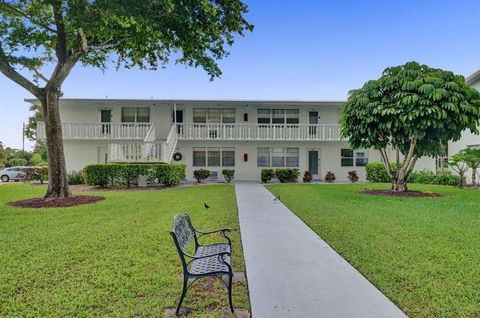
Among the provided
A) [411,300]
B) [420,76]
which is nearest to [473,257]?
[411,300]

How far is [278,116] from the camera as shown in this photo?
24.4 meters

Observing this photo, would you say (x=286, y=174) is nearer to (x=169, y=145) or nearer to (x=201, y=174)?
(x=201, y=174)

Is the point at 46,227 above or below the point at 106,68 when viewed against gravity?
below

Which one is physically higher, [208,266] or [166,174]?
[166,174]

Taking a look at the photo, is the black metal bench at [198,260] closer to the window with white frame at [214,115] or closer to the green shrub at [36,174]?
the window with white frame at [214,115]

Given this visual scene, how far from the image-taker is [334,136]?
2314 cm

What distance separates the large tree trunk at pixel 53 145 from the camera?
1241 cm

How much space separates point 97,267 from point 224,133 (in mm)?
18124

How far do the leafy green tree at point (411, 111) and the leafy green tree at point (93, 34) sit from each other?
5.85 metres

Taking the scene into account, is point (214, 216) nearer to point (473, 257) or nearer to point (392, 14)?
point (473, 257)

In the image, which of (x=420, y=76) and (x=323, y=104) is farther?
(x=323, y=104)

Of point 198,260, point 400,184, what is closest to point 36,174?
point 400,184

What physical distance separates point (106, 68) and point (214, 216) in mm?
11179

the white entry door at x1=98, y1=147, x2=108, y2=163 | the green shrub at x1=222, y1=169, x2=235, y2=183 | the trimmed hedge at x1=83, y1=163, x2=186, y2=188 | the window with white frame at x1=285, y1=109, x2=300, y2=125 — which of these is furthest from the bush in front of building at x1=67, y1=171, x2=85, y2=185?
the window with white frame at x1=285, y1=109, x2=300, y2=125
